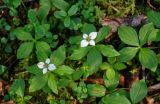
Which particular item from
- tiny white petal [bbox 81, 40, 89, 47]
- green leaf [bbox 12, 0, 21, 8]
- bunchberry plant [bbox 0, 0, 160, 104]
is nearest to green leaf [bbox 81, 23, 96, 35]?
bunchberry plant [bbox 0, 0, 160, 104]

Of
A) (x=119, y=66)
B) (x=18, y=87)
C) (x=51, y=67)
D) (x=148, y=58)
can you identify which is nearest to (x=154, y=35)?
(x=148, y=58)

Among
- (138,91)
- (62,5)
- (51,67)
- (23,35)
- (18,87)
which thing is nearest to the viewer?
(138,91)

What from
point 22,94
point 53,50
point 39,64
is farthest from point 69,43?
point 22,94

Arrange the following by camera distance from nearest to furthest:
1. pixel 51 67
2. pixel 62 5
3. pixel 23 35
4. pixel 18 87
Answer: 1. pixel 51 67
2. pixel 18 87
3. pixel 23 35
4. pixel 62 5

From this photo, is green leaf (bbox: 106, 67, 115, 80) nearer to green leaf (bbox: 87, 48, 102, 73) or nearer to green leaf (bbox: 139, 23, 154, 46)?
green leaf (bbox: 87, 48, 102, 73)

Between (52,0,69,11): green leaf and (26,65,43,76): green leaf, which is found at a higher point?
(52,0,69,11): green leaf

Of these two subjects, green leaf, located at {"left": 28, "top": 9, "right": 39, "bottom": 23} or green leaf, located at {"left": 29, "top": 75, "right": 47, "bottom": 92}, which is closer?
green leaf, located at {"left": 29, "top": 75, "right": 47, "bottom": 92}

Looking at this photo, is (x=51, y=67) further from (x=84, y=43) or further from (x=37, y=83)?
(x=84, y=43)
